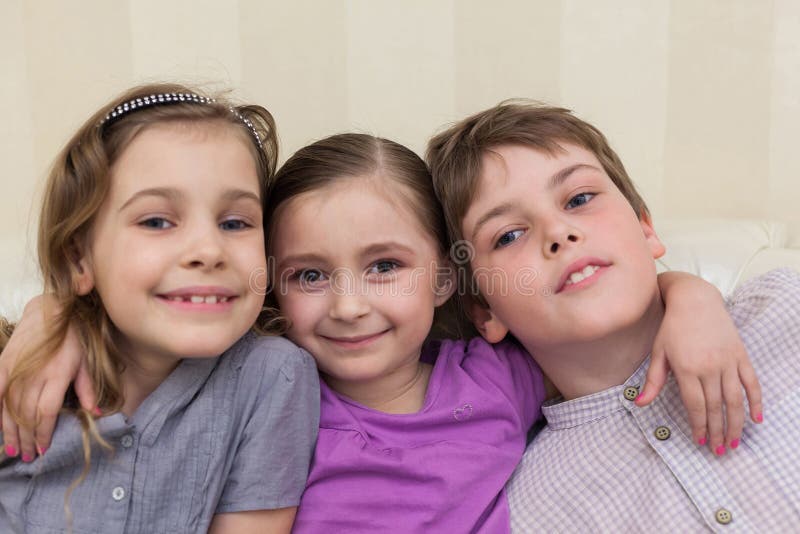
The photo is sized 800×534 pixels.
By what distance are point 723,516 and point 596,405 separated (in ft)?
0.82

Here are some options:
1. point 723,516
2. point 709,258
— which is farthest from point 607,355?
point 709,258

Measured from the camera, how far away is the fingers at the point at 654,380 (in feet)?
3.36

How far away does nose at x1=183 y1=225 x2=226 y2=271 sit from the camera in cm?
96

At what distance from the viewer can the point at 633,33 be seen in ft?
5.31

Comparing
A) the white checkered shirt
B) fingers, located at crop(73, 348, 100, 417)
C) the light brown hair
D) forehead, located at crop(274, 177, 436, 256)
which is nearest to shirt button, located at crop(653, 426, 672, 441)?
the white checkered shirt

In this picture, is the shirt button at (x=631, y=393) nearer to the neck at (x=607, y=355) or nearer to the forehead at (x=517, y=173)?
the neck at (x=607, y=355)

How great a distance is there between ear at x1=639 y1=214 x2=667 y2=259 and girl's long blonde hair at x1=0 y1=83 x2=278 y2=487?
71cm

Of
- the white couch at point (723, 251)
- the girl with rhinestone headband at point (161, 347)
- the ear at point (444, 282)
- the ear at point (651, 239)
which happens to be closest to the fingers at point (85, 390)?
the girl with rhinestone headband at point (161, 347)

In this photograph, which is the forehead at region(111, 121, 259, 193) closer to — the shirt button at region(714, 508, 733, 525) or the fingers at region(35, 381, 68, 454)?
the fingers at region(35, 381, 68, 454)

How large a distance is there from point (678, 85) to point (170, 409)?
1.32m

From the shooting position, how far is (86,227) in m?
1.02

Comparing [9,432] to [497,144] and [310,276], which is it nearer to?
[310,276]

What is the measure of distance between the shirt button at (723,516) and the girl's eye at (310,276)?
0.68 m

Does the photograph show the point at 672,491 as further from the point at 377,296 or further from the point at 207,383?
the point at 207,383
